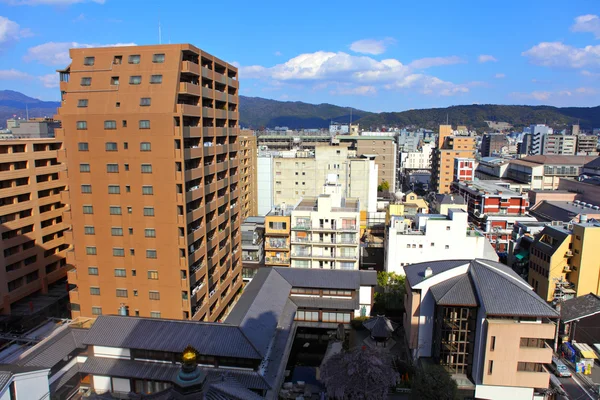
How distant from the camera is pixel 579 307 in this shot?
36.9 m

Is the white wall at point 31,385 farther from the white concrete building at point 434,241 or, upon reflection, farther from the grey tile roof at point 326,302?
the white concrete building at point 434,241

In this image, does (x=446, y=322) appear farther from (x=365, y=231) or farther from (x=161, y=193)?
(x=365, y=231)

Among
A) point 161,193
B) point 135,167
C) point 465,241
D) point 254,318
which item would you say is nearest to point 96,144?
point 135,167

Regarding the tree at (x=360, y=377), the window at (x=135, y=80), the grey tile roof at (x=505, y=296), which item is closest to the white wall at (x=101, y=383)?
the tree at (x=360, y=377)

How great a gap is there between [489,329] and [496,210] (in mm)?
47799

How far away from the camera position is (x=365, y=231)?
6419cm

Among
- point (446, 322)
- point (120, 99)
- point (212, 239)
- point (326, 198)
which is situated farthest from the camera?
point (326, 198)

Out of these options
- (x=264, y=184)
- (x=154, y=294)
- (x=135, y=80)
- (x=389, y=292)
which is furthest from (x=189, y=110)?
(x=264, y=184)

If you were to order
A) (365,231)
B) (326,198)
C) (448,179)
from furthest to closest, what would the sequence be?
1. (448,179)
2. (365,231)
3. (326,198)

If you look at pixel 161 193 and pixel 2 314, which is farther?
pixel 2 314

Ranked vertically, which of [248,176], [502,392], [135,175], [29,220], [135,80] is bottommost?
[502,392]

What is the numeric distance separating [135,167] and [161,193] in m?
2.76

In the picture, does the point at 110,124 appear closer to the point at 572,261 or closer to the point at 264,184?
the point at 572,261

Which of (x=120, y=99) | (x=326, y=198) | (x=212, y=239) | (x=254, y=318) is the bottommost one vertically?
(x=254, y=318)
